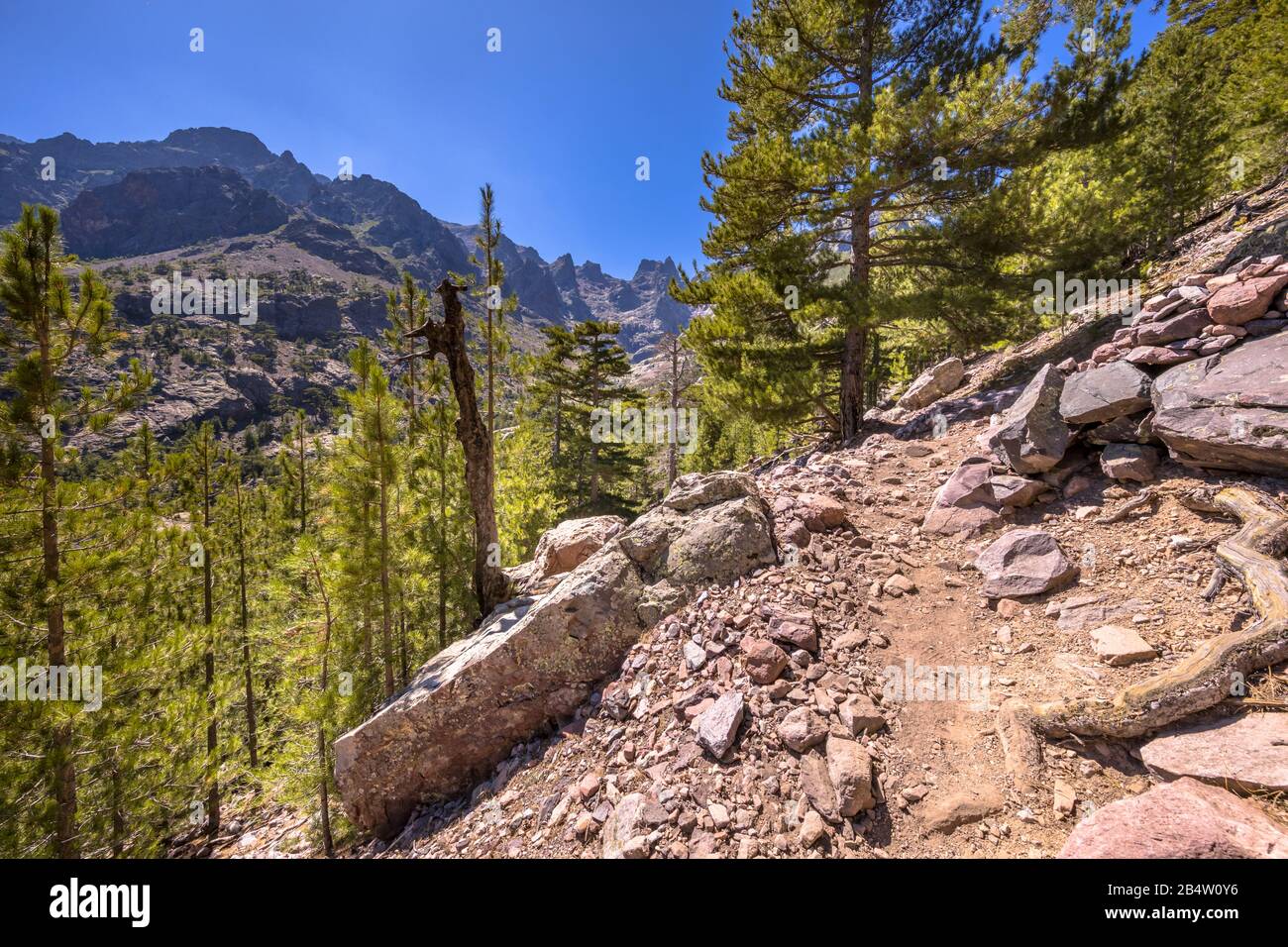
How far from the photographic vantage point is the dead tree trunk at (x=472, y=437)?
25.0 feet

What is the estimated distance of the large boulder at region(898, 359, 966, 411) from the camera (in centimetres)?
1157

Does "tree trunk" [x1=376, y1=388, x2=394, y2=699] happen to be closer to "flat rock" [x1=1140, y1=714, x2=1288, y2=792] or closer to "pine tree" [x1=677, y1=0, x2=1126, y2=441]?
"pine tree" [x1=677, y1=0, x2=1126, y2=441]

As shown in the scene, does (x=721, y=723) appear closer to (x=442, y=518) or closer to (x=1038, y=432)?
(x=1038, y=432)

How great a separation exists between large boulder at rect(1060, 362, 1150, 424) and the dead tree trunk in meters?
8.64

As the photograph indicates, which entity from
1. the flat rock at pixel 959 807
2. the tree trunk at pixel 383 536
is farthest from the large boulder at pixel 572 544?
the flat rock at pixel 959 807

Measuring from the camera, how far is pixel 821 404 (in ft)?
35.4

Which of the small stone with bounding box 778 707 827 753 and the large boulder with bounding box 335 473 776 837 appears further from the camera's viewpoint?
the large boulder with bounding box 335 473 776 837

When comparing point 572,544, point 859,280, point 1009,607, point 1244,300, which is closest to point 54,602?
point 572,544

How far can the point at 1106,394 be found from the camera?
559 cm

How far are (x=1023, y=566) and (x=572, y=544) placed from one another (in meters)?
6.95

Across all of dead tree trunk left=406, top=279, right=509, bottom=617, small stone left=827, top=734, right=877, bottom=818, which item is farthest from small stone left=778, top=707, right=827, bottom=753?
dead tree trunk left=406, top=279, right=509, bottom=617

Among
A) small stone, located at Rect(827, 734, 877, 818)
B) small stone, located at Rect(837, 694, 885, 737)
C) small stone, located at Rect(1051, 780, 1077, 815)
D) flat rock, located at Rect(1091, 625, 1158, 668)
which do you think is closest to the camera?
small stone, located at Rect(1051, 780, 1077, 815)
